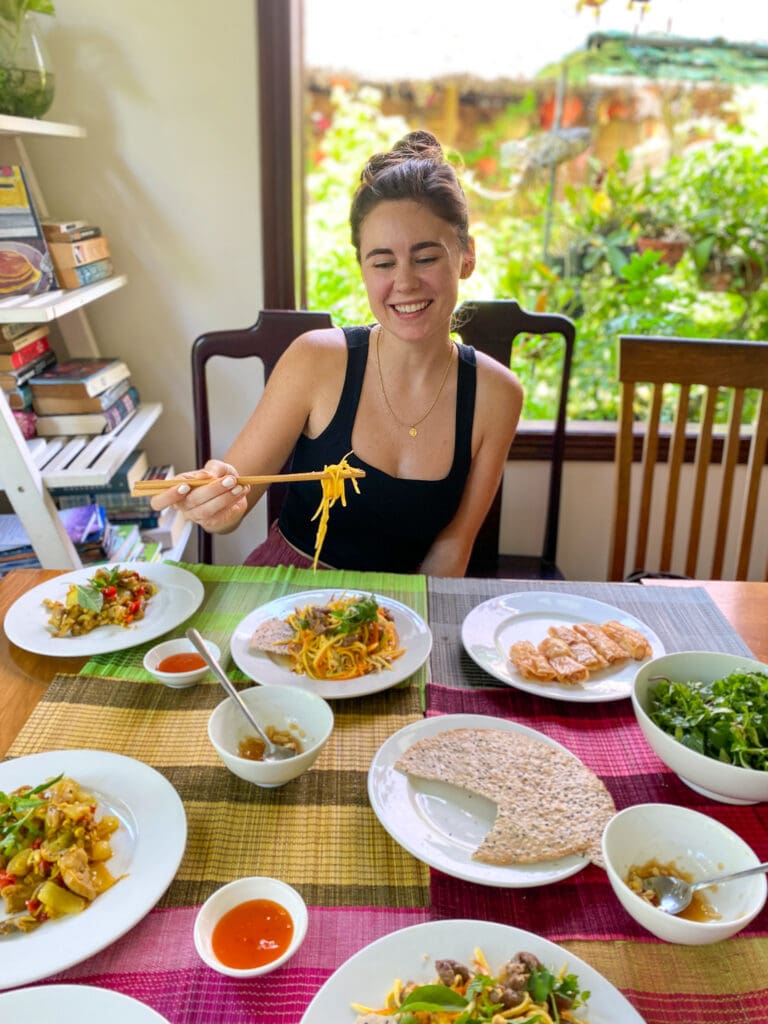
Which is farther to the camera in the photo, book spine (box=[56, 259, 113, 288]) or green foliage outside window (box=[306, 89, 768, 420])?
green foliage outside window (box=[306, 89, 768, 420])

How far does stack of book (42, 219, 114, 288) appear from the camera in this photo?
217 cm

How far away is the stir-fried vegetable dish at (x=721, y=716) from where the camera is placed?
0.97 metres

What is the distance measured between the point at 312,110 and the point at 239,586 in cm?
197

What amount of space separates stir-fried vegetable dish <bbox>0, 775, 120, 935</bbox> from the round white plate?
0.10 metres

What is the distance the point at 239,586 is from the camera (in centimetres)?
153

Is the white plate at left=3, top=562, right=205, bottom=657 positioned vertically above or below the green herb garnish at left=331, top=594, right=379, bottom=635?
below

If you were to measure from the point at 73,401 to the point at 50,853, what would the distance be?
1.73 meters

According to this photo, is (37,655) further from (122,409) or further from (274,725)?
(122,409)

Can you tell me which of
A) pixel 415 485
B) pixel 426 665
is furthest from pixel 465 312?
pixel 426 665

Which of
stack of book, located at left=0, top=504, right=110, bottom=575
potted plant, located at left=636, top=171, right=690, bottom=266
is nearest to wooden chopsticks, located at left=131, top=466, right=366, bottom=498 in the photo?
stack of book, located at left=0, top=504, right=110, bottom=575

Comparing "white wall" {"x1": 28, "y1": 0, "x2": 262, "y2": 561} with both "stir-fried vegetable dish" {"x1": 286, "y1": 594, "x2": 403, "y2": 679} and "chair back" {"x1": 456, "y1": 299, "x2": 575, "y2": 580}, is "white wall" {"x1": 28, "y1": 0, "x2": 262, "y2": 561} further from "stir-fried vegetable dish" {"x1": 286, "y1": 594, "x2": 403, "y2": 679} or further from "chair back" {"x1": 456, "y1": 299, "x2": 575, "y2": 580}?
"stir-fried vegetable dish" {"x1": 286, "y1": 594, "x2": 403, "y2": 679}

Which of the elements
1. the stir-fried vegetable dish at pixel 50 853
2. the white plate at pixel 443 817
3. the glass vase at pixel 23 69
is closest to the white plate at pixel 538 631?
the white plate at pixel 443 817

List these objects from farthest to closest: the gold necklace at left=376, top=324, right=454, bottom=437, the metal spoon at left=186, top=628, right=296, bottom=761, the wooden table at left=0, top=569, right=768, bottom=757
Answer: the gold necklace at left=376, top=324, right=454, bottom=437 < the wooden table at left=0, top=569, right=768, bottom=757 < the metal spoon at left=186, top=628, right=296, bottom=761

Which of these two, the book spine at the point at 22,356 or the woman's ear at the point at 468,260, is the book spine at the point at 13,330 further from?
the woman's ear at the point at 468,260
